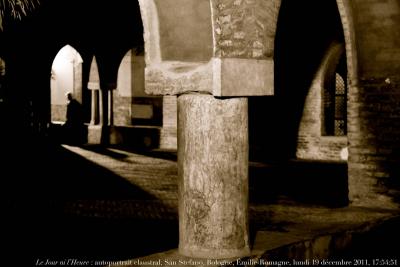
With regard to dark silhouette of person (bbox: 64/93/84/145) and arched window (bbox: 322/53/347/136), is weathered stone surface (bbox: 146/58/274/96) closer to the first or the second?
arched window (bbox: 322/53/347/136)

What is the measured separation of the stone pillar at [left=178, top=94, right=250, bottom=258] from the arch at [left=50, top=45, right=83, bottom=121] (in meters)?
18.6

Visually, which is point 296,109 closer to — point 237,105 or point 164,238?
point 164,238

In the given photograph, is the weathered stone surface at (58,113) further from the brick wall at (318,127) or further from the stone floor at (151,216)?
the brick wall at (318,127)

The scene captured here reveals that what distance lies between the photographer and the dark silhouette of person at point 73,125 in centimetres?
2036

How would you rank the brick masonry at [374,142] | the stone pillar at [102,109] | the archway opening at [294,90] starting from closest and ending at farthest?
the brick masonry at [374,142]
the archway opening at [294,90]
the stone pillar at [102,109]

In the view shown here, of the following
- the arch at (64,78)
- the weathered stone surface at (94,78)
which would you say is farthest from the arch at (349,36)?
the arch at (64,78)

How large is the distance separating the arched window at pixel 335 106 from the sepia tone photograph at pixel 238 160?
34 mm

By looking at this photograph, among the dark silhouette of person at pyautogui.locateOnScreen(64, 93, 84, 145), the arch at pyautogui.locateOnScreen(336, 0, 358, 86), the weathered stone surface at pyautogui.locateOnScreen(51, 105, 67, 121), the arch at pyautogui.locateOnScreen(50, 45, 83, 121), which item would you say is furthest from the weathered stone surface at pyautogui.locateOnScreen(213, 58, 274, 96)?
the weathered stone surface at pyautogui.locateOnScreen(51, 105, 67, 121)

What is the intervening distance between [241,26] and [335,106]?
11.2 metres

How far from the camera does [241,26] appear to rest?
13.8ft

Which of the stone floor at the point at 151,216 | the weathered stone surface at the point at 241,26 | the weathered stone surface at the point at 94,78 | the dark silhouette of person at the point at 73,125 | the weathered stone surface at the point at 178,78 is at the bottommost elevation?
the stone floor at the point at 151,216

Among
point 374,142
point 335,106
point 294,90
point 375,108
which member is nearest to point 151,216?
point 374,142

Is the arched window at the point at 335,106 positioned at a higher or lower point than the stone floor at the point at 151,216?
higher

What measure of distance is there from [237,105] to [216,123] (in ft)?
0.64
